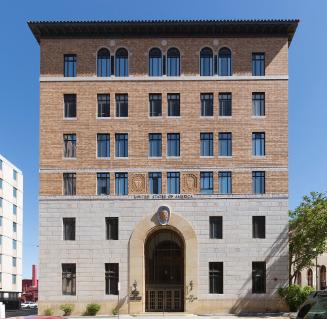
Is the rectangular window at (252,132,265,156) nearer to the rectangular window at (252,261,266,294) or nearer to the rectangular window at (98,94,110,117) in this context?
the rectangular window at (252,261,266,294)

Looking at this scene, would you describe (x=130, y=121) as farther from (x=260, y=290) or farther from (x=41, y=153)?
(x=260, y=290)

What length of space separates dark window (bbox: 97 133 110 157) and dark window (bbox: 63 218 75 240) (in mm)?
6128

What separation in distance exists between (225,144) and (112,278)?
48.5ft

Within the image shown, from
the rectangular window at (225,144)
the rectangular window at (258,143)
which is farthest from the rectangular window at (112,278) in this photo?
the rectangular window at (258,143)

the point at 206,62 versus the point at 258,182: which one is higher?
the point at 206,62

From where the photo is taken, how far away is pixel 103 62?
51.4 meters

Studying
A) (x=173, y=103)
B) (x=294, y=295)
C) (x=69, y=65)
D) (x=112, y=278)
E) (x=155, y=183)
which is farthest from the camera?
(x=69, y=65)

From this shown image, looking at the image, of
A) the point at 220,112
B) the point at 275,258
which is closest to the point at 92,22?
the point at 220,112

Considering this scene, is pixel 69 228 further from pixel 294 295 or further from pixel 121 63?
pixel 294 295

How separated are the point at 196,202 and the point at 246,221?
4477 millimetres

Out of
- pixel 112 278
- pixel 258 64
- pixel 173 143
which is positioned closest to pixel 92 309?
pixel 112 278

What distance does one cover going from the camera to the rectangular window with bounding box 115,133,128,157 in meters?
50.4

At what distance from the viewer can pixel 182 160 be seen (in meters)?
50.0

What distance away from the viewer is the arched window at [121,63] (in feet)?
168
